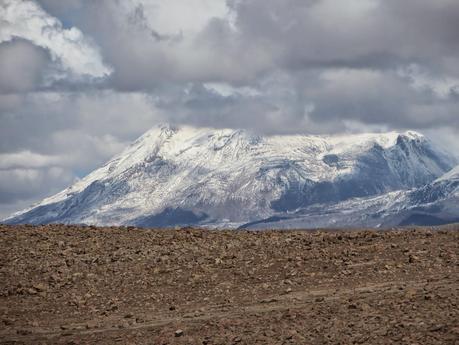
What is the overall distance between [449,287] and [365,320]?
3284 millimetres

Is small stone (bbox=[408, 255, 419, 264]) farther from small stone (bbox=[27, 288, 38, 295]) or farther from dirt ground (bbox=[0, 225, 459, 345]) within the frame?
small stone (bbox=[27, 288, 38, 295])

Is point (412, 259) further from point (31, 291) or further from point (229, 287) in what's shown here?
point (31, 291)

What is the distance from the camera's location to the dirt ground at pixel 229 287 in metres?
22.2

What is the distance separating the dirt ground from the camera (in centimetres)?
2223

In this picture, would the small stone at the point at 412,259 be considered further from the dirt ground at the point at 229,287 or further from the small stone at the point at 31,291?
the small stone at the point at 31,291

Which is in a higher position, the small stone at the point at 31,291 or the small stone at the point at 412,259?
the small stone at the point at 31,291

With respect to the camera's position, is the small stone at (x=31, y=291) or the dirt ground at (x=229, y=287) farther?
the small stone at (x=31, y=291)

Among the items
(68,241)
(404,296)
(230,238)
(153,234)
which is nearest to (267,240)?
(230,238)

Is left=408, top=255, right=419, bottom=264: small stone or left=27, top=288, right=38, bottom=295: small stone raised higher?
left=27, top=288, right=38, bottom=295: small stone

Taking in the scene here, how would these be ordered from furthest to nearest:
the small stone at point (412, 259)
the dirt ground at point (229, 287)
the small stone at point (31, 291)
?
the small stone at point (31, 291)
the small stone at point (412, 259)
the dirt ground at point (229, 287)

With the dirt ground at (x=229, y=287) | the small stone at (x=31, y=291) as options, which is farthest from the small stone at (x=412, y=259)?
the small stone at (x=31, y=291)

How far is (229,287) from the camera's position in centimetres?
2781

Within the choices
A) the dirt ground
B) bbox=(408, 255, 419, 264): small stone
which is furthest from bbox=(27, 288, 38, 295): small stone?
bbox=(408, 255, 419, 264): small stone

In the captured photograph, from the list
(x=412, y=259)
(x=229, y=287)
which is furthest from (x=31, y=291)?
(x=412, y=259)
